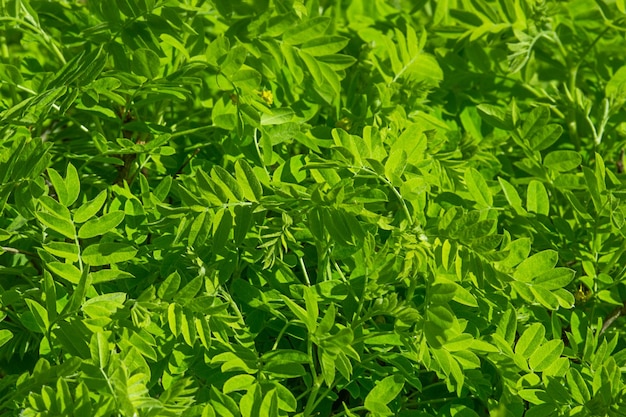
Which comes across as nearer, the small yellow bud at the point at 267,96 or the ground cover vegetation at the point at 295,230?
the ground cover vegetation at the point at 295,230

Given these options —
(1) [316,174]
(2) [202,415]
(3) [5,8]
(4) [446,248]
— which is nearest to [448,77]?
(1) [316,174]

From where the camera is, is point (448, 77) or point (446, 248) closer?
point (446, 248)

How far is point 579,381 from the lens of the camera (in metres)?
1.30

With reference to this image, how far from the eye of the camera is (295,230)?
1.51m

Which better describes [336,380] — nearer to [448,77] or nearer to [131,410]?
[131,410]

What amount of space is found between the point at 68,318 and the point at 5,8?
0.73m

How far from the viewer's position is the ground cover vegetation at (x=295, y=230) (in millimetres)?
1294

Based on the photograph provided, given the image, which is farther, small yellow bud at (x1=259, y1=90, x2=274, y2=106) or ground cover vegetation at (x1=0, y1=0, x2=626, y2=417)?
small yellow bud at (x1=259, y1=90, x2=274, y2=106)

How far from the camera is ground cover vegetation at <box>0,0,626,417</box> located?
129cm

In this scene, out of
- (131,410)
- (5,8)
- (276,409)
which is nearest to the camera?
(131,410)

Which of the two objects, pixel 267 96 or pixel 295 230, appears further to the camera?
pixel 267 96

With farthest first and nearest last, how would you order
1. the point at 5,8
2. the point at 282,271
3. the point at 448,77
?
the point at 448,77, the point at 5,8, the point at 282,271

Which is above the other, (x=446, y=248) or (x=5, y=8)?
(x=5, y=8)

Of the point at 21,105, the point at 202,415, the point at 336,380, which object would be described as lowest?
the point at 336,380
